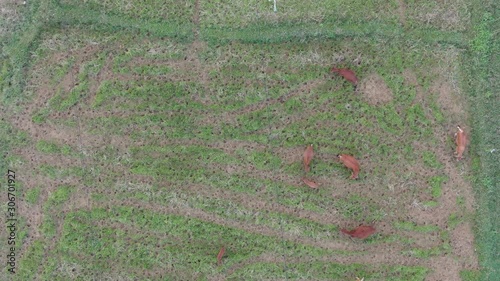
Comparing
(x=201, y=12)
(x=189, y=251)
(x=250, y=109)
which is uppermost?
(x=201, y=12)

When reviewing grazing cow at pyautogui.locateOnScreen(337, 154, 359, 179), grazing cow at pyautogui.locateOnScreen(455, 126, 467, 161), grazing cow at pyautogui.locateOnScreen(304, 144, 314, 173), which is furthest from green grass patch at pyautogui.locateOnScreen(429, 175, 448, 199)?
grazing cow at pyautogui.locateOnScreen(304, 144, 314, 173)

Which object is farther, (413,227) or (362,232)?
(413,227)

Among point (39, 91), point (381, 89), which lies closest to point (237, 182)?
point (381, 89)

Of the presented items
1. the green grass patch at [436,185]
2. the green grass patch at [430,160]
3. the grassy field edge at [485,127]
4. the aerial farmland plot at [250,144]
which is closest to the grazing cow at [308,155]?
the aerial farmland plot at [250,144]

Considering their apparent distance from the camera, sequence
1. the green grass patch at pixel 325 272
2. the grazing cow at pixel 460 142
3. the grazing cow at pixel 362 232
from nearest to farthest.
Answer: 1. the grazing cow at pixel 362 232
2. the grazing cow at pixel 460 142
3. the green grass patch at pixel 325 272

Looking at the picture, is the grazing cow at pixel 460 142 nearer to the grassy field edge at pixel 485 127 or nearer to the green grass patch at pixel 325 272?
the grassy field edge at pixel 485 127

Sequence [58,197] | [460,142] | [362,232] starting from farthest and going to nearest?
[58,197] < [460,142] < [362,232]

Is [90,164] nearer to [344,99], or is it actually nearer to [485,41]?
[344,99]

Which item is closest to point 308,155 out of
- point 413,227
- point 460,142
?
point 413,227

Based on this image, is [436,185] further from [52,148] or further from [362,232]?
[52,148]
